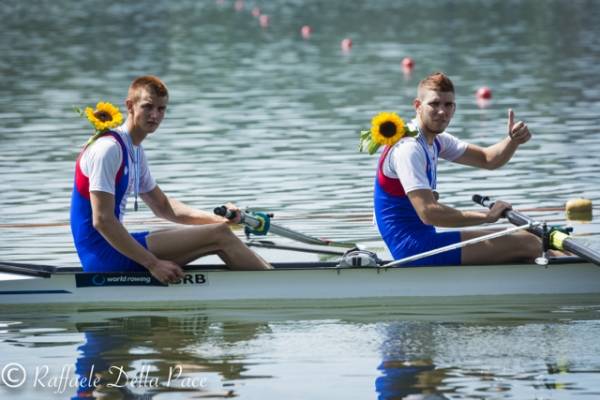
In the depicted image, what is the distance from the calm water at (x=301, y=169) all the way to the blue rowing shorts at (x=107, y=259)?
1.34 feet

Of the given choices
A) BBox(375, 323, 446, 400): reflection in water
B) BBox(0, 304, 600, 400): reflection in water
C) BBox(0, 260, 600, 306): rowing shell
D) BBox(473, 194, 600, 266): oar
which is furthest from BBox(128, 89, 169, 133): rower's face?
BBox(473, 194, 600, 266): oar

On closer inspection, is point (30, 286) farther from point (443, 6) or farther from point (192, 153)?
point (443, 6)

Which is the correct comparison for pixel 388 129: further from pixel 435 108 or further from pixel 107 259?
pixel 107 259

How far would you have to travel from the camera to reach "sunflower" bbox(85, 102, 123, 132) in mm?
11039

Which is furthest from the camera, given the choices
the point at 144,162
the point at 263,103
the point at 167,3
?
the point at 167,3

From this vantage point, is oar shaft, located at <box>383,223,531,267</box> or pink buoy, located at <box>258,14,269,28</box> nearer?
oar shaft, located at <box>383,223,531,267</box>

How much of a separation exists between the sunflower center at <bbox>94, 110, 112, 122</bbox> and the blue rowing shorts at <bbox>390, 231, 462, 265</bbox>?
8.16 feet

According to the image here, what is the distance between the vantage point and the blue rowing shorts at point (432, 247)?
11.4 metres

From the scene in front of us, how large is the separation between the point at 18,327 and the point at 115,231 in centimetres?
114

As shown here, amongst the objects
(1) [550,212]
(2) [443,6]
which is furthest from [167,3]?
(1) [550,212]

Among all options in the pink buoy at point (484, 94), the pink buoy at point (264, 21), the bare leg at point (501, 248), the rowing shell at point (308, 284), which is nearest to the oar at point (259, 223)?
the rowing shell at point (308, 284)

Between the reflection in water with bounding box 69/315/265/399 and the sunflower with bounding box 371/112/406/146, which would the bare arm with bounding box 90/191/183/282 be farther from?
the sunflower with bounding box 371/112/406/146

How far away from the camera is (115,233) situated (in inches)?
428

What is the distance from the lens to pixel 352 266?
452 inches
